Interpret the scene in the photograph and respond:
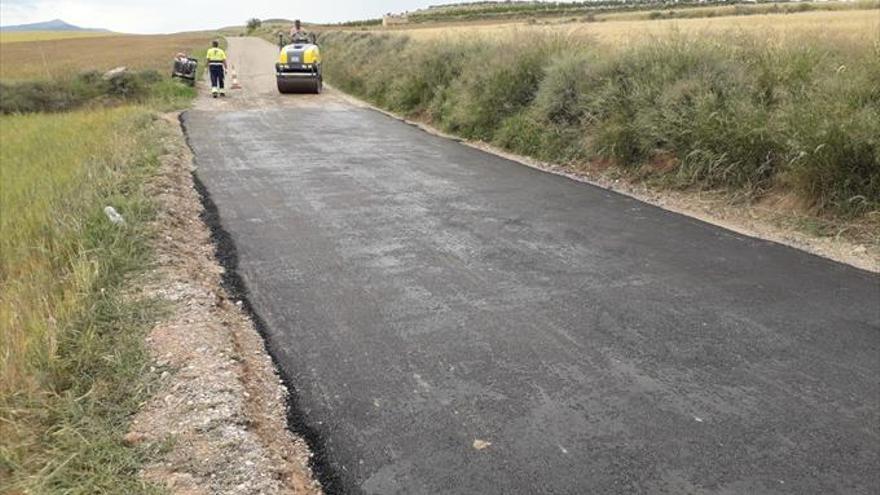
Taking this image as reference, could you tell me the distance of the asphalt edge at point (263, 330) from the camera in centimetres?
336

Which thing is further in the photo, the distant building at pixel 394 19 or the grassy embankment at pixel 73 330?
the distant building at pixel 394 19

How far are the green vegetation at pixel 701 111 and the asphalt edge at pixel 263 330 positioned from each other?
5876 mm

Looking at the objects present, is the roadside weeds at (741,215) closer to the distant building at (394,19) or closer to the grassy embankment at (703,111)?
the grassy embankment at (703,111)

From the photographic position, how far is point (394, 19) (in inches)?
3595

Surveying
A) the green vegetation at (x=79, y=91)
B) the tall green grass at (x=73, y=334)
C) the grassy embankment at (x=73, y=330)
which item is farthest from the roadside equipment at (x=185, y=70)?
the tall green grass at (x=73, y=334)

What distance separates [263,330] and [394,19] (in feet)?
303

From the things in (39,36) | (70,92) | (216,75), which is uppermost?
(39,36)

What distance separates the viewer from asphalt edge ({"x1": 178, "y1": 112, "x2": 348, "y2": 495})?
132 inches

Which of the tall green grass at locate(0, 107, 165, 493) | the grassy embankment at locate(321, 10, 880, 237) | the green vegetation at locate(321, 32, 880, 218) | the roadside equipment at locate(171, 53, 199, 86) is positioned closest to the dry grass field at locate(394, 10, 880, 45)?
the grassy embankment at locate(321, 10, 880, 237)

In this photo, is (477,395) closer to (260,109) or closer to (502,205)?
(502,205)

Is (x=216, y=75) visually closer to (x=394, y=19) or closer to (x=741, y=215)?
(x=741, y=215)

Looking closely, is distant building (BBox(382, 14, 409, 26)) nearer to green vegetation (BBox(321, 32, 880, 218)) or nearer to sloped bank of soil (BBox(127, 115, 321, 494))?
green vegetation (BBox(321, 32, 880, 218))

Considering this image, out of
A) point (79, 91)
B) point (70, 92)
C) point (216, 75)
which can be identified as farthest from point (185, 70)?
point (70, 92)

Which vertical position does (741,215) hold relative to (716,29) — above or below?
below
